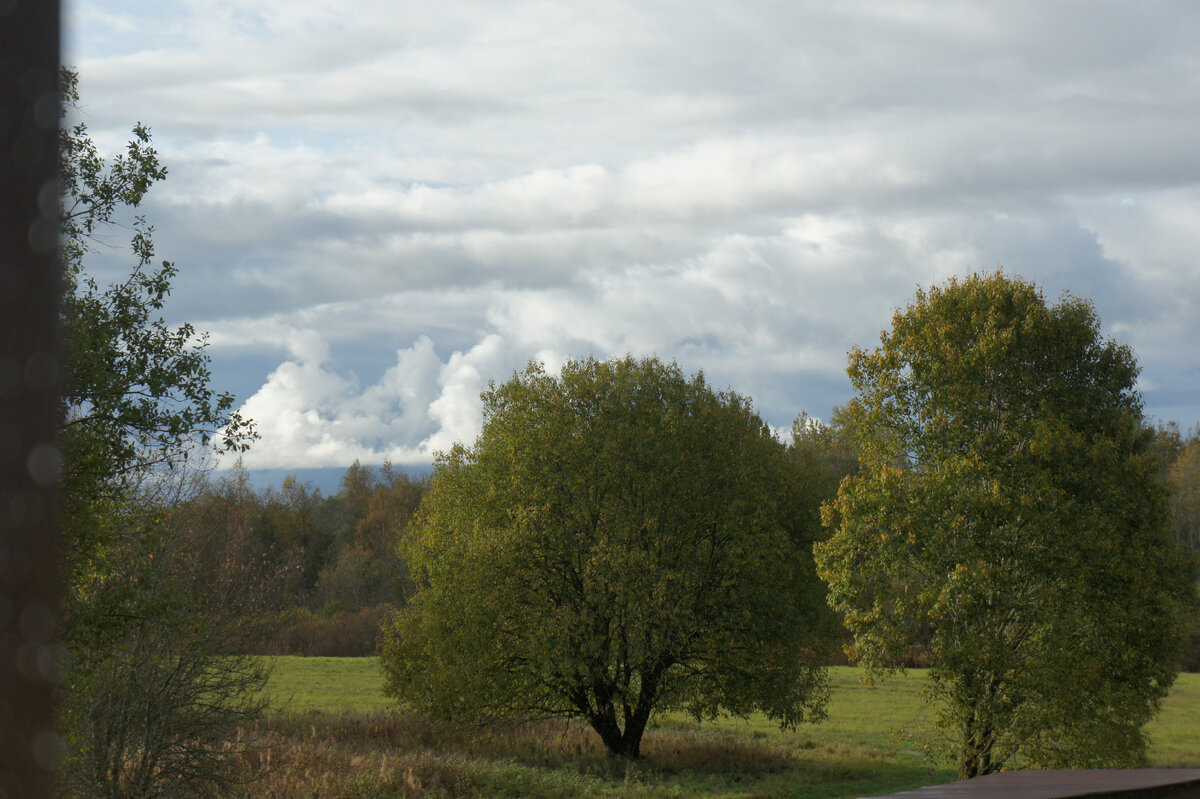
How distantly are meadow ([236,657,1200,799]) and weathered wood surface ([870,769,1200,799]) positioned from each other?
17030 millimetres

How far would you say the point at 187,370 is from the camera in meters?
17.5

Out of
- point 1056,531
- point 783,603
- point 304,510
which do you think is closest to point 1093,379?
point 1056,531

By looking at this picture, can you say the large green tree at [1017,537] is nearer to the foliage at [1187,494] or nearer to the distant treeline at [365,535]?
the distant treeline at [365,535]

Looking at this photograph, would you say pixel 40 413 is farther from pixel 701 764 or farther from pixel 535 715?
pixel 701 764

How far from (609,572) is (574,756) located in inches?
308

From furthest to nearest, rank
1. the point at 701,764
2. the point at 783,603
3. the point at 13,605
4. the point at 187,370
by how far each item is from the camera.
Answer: the point at 701,764 → the point at 783,603 → the point at 187,370 → the point at 13,605

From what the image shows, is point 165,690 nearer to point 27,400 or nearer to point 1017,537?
point 27,400

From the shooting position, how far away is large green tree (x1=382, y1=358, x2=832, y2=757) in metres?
29.9

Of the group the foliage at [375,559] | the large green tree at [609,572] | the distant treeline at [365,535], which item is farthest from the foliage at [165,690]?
the foliage at [375,559]

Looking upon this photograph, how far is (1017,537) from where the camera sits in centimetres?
2584

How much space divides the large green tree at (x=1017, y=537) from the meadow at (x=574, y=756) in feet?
12.1

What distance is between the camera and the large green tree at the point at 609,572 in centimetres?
2988

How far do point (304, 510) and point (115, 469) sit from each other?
274 feet

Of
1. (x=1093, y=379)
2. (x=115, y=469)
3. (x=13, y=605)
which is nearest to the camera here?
(x=13, y=605)
